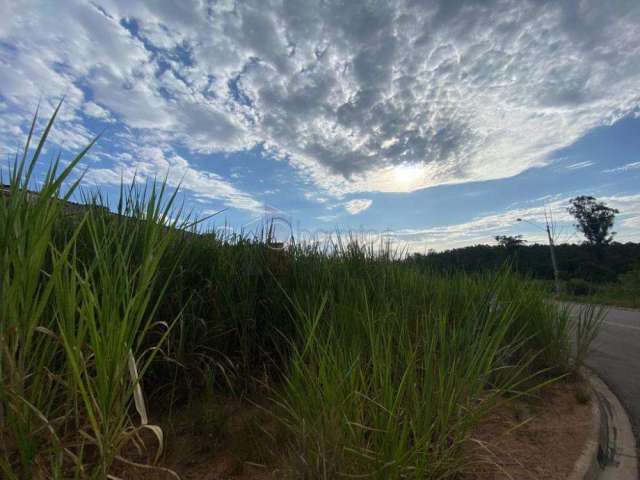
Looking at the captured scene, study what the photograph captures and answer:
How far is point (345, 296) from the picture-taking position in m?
2.91

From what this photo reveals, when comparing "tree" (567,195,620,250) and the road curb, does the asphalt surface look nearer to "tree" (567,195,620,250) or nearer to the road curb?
the road curb

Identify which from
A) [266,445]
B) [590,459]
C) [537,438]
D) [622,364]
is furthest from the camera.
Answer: [622,364]

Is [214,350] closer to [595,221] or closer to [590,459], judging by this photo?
[590,459]

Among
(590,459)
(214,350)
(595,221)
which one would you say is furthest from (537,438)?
(595,221)

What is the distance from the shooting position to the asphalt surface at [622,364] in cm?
370

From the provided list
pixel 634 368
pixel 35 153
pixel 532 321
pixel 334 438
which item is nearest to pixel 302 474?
pixel 334 438

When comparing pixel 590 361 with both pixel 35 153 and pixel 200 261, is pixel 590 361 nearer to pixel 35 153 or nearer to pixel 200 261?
pixel 200 261

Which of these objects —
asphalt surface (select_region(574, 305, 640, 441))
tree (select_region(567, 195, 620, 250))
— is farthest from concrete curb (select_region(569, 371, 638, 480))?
tree (select_region(567, 195, 620, 250))

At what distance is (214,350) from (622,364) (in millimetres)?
6040

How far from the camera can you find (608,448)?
8.96 ft

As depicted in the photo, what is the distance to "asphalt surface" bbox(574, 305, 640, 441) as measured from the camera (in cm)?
370

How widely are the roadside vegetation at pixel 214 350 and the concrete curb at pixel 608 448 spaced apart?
0.58 meters

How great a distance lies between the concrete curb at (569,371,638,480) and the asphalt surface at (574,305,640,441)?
109 mm

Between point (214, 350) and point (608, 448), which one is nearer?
point (608, 448)
